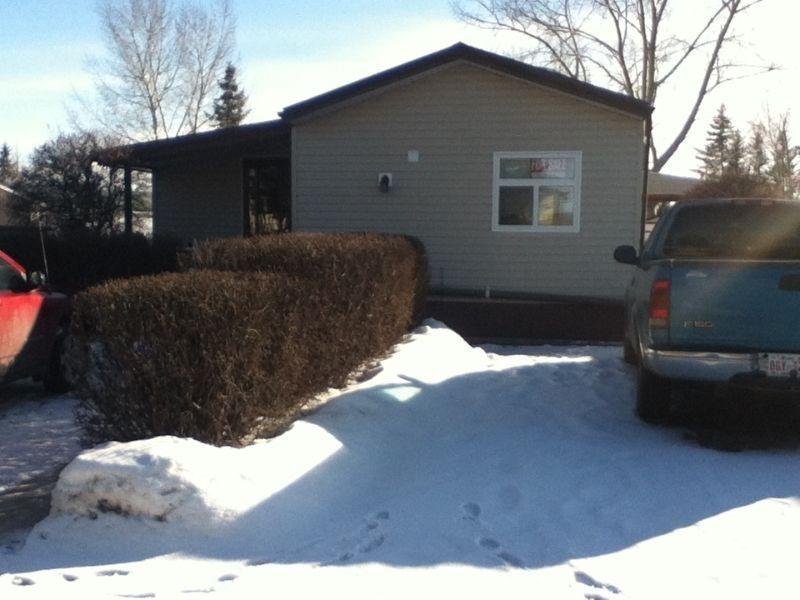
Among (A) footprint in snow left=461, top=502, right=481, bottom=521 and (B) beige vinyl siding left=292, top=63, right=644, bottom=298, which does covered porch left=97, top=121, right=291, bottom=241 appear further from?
(A) footprint in snow left=461, top=502, right=481, bottom=521

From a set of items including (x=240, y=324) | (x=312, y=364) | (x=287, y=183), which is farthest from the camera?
(x=287, y=183)

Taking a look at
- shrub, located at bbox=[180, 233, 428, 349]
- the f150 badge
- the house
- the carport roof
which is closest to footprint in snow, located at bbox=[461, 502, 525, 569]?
the f150 badge

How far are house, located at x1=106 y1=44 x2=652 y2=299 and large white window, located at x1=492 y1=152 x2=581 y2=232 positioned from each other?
16mm

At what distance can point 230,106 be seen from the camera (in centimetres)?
4938

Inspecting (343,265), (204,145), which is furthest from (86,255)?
Result: (343,265)

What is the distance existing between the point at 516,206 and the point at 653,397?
725cm

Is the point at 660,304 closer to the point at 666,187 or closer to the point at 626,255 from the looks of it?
the point at 626,255

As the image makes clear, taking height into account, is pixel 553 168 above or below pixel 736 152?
below

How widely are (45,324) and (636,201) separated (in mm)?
8322

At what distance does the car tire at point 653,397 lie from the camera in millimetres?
6855

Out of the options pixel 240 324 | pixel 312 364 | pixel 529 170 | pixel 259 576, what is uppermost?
pixel 529 170

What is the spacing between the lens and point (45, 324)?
906 centimetres

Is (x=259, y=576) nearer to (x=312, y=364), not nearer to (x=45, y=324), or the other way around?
(x=312, y=364)

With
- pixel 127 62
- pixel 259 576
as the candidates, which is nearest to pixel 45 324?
pixel 259 576
